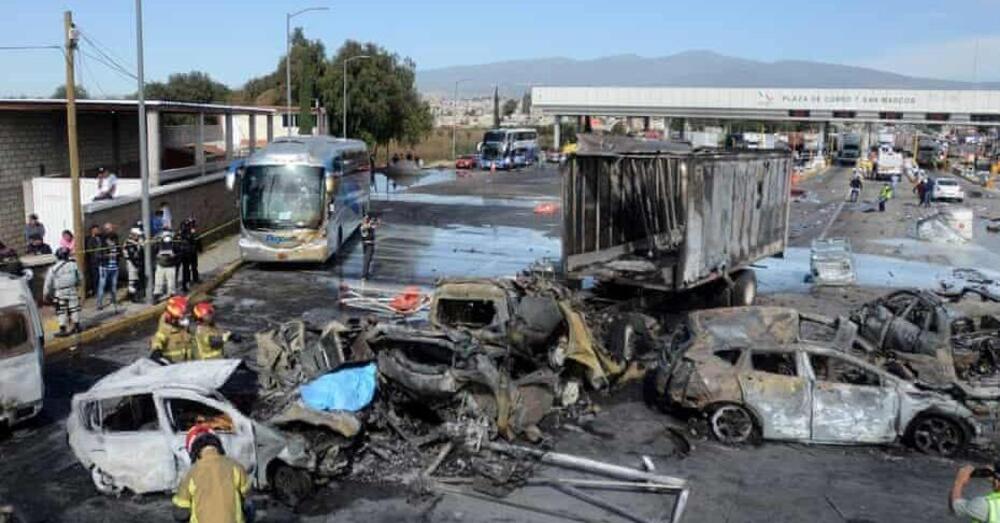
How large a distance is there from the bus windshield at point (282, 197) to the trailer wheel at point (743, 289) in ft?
32.7

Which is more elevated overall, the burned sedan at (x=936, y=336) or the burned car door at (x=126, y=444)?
the burned sedan at (x=936, y=336)

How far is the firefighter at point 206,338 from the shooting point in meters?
11.4

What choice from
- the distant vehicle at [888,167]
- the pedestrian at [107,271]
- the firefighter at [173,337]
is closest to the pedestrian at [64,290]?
the pedestrian at [107,271]

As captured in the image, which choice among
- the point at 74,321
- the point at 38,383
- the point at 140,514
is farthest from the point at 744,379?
the point at 74,321

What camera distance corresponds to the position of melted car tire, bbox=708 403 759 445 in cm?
1113

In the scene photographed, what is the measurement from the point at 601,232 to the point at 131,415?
11.5 meters

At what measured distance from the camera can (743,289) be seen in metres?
19.2

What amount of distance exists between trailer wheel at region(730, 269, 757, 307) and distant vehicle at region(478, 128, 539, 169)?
160ft

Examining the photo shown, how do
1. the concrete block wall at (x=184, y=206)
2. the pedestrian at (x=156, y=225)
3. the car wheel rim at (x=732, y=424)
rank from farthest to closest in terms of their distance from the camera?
the pedestrian at (x=156, y=225) → the concrete block wall at (x=184, y=206) → the car wheel rim at (x=732, y=424)

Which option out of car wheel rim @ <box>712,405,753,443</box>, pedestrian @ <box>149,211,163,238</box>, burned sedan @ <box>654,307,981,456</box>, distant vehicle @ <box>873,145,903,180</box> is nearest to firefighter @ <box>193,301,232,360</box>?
burned sedan @ <box>654,307,981,456</box>

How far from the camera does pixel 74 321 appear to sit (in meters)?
15.7

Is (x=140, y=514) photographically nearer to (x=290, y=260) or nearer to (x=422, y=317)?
(x=422, y=317)

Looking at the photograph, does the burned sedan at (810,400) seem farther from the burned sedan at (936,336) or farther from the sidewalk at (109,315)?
the sidewalk at (109,315)

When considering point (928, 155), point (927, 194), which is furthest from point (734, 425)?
point (928, 155)
